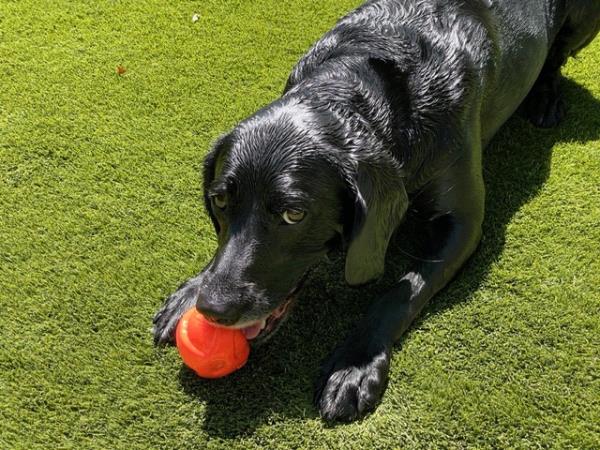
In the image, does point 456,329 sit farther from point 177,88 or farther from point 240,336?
point 177,88

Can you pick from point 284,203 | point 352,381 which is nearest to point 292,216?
point 284,203

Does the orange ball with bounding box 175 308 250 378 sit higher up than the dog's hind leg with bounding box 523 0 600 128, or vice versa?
the orange ball with bounding box 175 308 250 378

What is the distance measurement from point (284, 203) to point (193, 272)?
3.13ft

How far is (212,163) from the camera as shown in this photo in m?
2.75

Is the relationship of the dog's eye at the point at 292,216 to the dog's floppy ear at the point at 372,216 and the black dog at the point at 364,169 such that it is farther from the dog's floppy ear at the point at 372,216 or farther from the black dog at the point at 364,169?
the dog's floppy ear at the point at 372,216

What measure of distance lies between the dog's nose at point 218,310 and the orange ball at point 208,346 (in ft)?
0.36

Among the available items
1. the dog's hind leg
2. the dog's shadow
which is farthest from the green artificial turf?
the dog's hind leg

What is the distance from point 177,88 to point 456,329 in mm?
2253

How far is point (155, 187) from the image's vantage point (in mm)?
3566

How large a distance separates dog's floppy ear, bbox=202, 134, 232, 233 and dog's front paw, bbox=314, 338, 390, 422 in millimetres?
740

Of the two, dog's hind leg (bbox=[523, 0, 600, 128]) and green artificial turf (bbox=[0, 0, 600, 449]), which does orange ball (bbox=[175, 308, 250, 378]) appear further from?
dog's hind leg (bbox=[523, 0, 600, 128])

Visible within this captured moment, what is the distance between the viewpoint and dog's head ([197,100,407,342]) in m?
2.43

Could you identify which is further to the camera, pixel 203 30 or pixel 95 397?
pixel 203 30

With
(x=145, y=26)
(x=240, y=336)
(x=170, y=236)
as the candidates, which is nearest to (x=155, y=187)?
(x=170, y=236)
